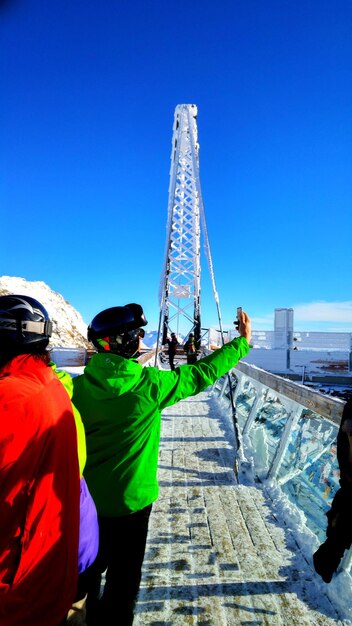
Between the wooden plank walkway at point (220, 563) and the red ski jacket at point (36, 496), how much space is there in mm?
1414

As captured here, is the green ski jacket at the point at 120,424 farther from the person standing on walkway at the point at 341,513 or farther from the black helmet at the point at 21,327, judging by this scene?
the person standing on walkway at the point at 341,513

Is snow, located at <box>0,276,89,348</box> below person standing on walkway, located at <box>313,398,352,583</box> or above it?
above

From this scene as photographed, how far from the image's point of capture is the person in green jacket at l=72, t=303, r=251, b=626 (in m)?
1.81

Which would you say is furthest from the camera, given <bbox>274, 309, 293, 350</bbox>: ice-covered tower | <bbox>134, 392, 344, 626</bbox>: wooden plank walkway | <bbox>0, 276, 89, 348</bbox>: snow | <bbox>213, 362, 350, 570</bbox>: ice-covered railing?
<bbox>0, 276, 89, 348</bbox>: snow

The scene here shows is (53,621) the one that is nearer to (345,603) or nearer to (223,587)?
(223,587)

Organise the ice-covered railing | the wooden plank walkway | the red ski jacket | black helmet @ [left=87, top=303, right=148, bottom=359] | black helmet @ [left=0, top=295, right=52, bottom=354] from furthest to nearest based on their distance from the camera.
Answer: the ice-covered railing → the wooden plank walkway → black helmet @ [left=87, top=303, right=148, bottom=359] → black helmet @ [left=0, top=295, right=52, bottom=354] → the red ski jacket

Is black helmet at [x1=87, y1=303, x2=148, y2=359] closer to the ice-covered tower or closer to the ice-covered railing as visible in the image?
the ice-covered railing

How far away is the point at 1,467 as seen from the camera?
0.97 metres

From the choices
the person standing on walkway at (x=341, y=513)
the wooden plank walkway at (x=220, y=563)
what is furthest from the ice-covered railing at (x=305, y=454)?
the person standing on walkway at (x=341, y=513)

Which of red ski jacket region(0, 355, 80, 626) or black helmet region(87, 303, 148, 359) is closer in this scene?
red ski jacket region(0, 355, 80, 626)

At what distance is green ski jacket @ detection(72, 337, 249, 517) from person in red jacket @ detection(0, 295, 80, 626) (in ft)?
2.13

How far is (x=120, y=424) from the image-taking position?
184 cm

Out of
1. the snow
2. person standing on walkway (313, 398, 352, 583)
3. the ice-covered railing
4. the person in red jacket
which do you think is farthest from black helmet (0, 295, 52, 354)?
the snow

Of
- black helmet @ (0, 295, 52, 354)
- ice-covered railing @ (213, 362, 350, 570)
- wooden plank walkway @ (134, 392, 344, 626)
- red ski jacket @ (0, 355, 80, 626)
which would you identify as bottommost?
wooden plank walkway @ (134, 392, 344, 626)
